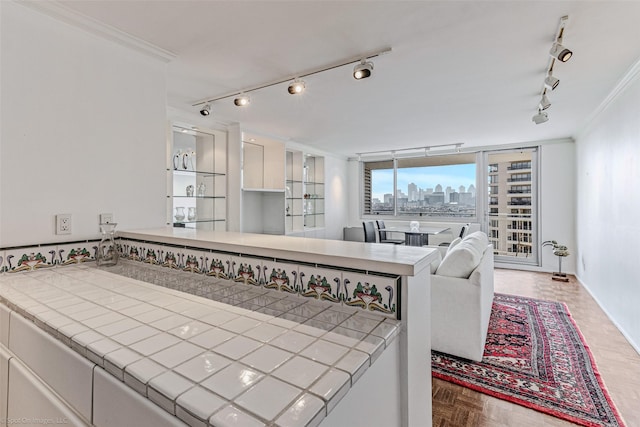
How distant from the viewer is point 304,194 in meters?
5.84

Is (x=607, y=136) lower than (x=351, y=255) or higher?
higher

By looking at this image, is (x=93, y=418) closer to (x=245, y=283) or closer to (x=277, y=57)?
(x=245, y=283)

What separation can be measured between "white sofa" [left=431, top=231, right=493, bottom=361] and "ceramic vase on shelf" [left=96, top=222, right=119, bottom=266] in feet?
7.61

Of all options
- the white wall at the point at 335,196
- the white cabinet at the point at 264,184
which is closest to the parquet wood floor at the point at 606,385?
the white cabinet at the point at 264,184

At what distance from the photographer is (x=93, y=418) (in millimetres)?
788

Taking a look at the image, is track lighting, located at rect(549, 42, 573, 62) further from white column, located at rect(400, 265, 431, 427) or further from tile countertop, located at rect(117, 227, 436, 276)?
white column, located at rect(400, 265, 431, 427)

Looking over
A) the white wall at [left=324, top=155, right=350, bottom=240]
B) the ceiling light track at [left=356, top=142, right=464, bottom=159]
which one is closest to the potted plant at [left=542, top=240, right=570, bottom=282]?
the ceiling light track at [left=356, top=142, right=464, bottom=159]

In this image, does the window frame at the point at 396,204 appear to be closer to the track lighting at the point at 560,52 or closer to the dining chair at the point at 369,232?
the dining chair at the point at 369,232

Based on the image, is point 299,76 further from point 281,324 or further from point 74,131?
point 281,324

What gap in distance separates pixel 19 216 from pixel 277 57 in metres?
1.86

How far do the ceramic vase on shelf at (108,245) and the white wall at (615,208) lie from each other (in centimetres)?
396

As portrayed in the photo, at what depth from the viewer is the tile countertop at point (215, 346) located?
60 cm

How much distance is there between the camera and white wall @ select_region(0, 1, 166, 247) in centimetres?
157

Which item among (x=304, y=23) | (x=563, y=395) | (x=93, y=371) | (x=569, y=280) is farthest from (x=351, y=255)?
(x=569, y=280)
